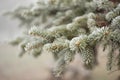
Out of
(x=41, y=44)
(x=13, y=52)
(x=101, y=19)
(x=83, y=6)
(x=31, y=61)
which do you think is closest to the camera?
(x=41, y=44)

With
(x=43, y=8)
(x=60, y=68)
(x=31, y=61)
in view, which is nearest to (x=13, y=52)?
(x=31, y=61)

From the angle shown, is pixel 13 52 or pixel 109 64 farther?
pixel 13 52

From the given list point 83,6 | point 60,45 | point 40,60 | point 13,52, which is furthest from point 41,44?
point 13,52

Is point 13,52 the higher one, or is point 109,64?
point 13,52

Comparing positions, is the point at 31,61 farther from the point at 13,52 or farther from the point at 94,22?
the point at 94,22

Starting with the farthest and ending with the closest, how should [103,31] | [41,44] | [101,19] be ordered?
[101,19]
[41,44]
[103,31]

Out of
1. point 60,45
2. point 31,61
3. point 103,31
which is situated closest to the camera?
point 103,31

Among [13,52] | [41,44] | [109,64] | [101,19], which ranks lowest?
[109,64]

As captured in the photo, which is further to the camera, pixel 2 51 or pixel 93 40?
pixel 2 51

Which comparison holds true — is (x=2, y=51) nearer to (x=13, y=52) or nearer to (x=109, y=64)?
(x=13, y=52)
